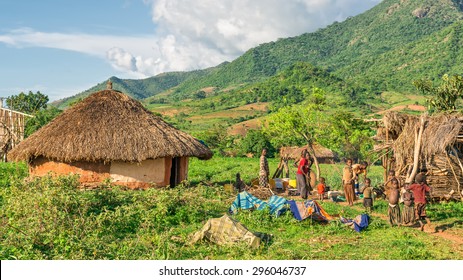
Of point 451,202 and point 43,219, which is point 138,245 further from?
point 451,202

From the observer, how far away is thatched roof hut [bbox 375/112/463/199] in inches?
565

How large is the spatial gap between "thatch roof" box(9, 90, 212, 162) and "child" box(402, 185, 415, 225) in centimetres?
767

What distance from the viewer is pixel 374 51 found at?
111 meters

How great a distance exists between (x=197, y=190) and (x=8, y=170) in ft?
31.2

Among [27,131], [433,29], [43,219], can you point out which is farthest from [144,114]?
[433,29]

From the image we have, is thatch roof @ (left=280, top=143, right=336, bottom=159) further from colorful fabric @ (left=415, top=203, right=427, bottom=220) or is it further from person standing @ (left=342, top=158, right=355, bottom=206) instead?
colorful fabric @ (left=415, top=203, right=427, bottom=220)

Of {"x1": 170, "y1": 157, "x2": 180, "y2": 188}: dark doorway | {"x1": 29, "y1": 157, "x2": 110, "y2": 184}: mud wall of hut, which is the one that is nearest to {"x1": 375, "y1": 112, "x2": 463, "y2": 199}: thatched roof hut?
{"x1": 170, "y1": 157, "x2": 180, "y2": 188}: dark doorway

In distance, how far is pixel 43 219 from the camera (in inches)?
388

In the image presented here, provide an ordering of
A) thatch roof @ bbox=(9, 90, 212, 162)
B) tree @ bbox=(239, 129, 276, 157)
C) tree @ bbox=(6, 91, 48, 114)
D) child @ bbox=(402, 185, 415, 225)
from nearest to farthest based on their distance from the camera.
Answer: child @ bbox=(402, 185, 415, 225) → thatch roof @ bbox=(9, 90, 212, 162) → tree @ bbox=(239, 129, 276, 157) → tree @ bbox=(6, 91, 48, 114)

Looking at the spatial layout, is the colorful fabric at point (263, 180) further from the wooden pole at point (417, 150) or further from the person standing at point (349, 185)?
the wooden pole at point (417, 150)

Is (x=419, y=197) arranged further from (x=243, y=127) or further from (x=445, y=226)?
(x=243, y=127)

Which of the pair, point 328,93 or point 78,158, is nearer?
point 78,158

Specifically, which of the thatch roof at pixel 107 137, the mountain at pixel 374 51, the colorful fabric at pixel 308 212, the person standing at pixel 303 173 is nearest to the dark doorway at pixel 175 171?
the thatch roof at pixel 107 137

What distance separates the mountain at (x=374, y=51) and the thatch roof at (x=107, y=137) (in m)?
59.4
